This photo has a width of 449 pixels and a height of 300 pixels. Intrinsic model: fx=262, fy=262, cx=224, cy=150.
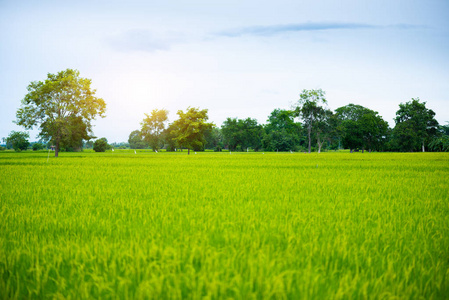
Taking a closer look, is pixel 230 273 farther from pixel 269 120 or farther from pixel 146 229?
pixel 269 120

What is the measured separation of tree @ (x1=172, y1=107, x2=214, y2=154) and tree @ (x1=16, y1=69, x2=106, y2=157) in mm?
12497

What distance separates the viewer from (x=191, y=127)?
44.1 metres

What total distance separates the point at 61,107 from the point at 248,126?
73.3 metres

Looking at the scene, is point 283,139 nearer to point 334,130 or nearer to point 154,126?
point 334,130

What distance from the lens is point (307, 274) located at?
255 centimetres

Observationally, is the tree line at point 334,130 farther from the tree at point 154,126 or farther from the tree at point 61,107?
the tree at point 61,107

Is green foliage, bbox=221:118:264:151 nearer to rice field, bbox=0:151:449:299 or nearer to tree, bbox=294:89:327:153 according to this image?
tree, bbox=294:89:327:153

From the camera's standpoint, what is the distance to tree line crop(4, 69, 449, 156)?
123ft

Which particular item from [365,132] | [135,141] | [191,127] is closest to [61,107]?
[191,127]

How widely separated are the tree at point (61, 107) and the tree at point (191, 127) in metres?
12.5

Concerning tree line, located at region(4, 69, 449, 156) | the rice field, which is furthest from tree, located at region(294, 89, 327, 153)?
the rice field

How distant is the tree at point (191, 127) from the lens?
44.0 meters

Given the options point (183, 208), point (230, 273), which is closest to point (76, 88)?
point (183, 208)

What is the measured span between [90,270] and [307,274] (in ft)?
7.55
